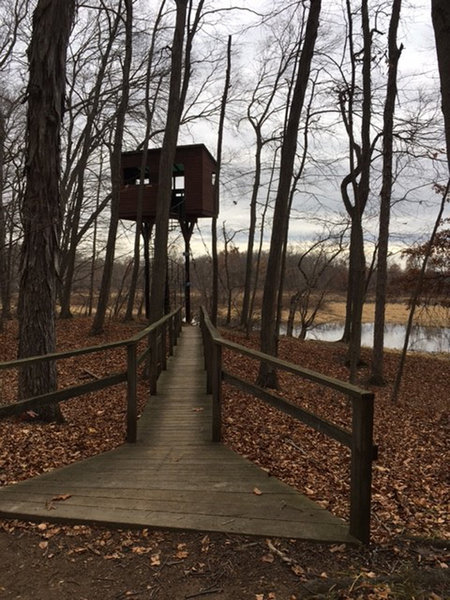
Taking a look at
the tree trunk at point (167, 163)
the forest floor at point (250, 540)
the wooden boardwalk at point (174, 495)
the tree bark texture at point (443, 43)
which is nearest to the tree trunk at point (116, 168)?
the tree trunk at point (167, 163)

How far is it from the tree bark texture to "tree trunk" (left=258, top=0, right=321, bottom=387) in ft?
17.4

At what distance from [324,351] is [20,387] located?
12.9 meters

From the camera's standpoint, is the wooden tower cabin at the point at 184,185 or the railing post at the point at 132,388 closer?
the railing post at the point at 132,388

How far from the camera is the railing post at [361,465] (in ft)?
8.55

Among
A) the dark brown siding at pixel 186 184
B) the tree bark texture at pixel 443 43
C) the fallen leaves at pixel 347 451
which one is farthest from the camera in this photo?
the dark brown siding at pixel 186 184

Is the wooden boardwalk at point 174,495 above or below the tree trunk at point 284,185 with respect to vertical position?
below

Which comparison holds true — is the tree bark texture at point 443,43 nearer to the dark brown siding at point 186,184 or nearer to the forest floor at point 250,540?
the forest floor at point 250,540

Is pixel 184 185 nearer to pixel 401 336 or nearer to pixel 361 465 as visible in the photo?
pixel 361 465

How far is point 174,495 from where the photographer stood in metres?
3.29

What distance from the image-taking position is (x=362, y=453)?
2639 mm

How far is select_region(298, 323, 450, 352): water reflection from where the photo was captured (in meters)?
27.6

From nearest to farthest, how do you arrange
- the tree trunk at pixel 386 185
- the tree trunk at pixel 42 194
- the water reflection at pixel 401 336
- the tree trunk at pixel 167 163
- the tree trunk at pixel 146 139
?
the tree trunk at pixel 42 194 → the tree trunk at pixel 167 163 → the tree trunk at pixel 386 185 → the tree trunk at pixel 146 139 → the water reflection at pixel 401 336

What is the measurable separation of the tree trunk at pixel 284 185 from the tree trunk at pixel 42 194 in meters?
4.47

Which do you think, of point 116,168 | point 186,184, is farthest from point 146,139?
point 116,168
